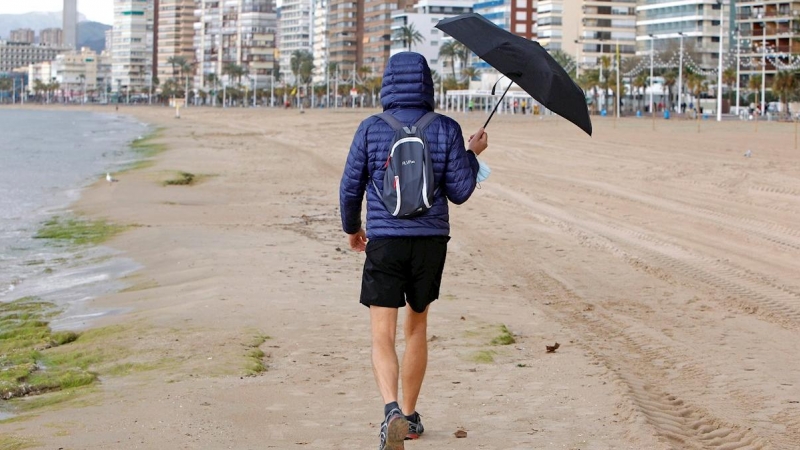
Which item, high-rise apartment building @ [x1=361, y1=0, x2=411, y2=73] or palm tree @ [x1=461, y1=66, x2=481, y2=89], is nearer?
palm tree @ [x1=461, y1=66, x2=481, y2=89]

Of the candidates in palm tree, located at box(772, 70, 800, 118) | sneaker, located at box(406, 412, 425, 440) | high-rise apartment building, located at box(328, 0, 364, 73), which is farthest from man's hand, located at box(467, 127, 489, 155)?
high-rise apartment building, located at box(328, 0, 364, 73)

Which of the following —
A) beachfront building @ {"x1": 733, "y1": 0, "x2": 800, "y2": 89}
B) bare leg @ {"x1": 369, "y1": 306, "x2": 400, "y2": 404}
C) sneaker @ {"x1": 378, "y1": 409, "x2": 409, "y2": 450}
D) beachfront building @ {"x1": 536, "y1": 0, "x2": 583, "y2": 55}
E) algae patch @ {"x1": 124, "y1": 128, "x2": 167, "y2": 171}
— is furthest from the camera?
beachfront building @ {"x1": 536, "y1": 0, "x2": 583, "y2": 55}

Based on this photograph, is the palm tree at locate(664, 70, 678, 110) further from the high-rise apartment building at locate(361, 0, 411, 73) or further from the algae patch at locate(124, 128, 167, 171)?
the high-rise apartment building at locate(361, 0, 411, 73)

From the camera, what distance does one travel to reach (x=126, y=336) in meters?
8.04

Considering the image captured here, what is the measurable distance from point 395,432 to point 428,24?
15081 cm

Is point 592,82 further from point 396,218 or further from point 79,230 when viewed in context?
point 396,218

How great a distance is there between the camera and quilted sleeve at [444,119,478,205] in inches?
187

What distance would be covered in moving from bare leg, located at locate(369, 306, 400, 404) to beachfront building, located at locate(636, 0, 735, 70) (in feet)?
335

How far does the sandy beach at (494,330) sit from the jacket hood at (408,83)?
1.46 m

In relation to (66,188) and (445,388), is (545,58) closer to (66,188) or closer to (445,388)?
(445,388)

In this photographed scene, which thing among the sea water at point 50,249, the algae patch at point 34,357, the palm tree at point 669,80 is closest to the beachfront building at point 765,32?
the palm tree at point 669,80

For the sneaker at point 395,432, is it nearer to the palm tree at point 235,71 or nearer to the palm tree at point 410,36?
the palm tree at point 410,36

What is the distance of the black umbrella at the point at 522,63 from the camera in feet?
16.1

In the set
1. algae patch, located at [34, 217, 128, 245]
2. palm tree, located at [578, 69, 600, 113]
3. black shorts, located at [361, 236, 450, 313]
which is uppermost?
palm tree, located at [578, 69, 600, 113]
